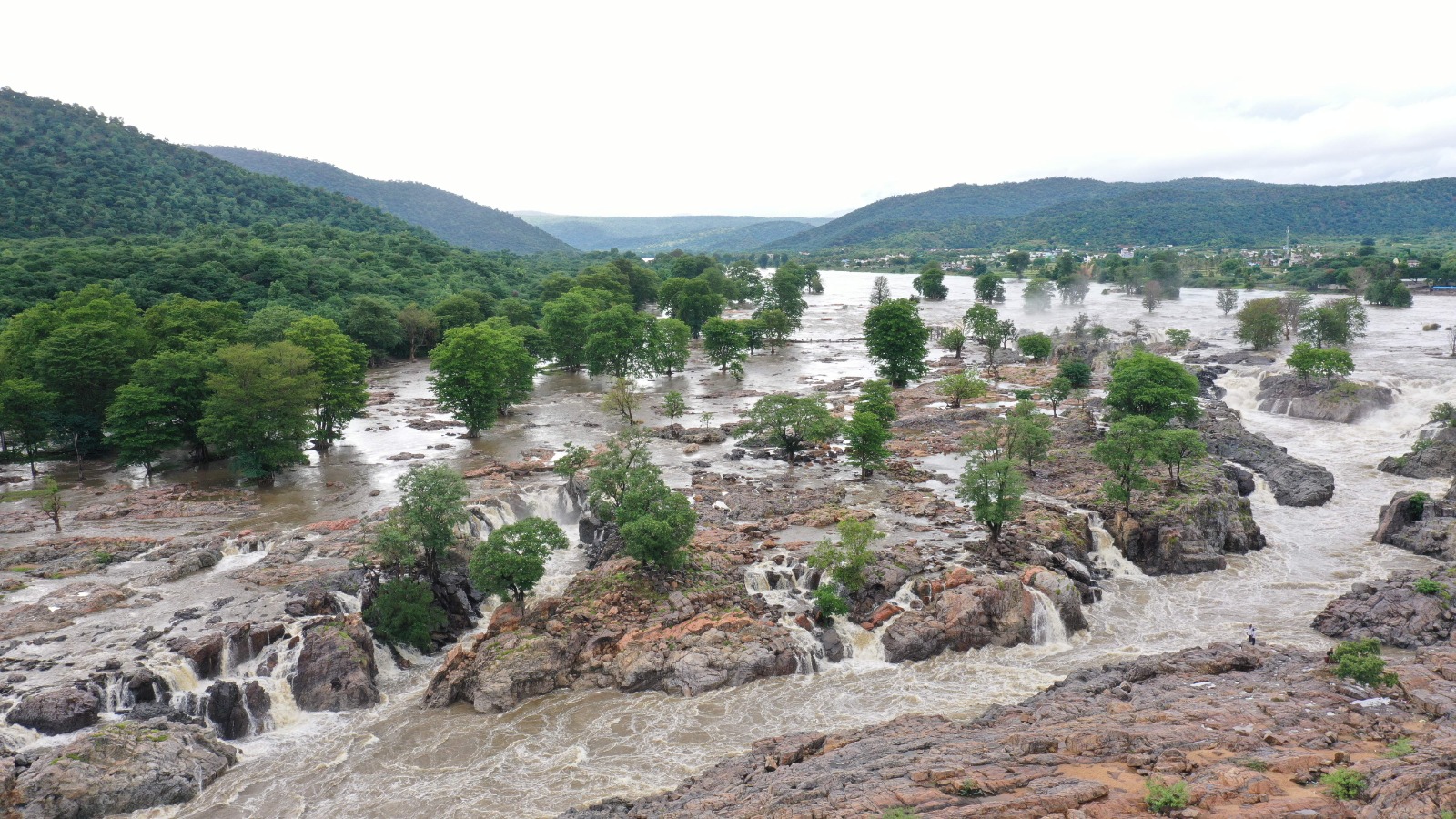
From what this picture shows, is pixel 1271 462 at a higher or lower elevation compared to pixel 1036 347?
lower

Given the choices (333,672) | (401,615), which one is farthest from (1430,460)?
(333,672)

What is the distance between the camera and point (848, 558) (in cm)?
3347

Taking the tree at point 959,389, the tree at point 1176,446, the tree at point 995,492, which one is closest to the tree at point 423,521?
the tree at point 995,492

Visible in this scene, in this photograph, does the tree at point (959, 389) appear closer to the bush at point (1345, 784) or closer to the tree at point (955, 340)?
the tree at point (955, 340)

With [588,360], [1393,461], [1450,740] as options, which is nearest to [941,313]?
[588,360]

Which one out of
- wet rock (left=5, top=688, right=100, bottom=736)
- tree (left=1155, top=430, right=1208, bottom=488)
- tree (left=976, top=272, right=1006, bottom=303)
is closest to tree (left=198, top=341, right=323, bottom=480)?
wet rock (left=5, top=688, right=100, bottom=736)

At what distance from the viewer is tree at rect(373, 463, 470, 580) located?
3188cm

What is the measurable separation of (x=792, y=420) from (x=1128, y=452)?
68.6 feet

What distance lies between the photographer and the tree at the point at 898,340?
7494cm

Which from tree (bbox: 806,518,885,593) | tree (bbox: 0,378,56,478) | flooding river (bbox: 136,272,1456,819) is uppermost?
tree (bbox: 0,378,56,478)

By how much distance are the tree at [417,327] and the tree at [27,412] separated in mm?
47804

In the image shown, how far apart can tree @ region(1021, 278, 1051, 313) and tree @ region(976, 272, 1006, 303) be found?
6803 millimetres

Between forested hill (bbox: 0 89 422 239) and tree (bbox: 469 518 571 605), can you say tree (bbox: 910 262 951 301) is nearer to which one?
forested hill (bbox: 0 89 422 239)

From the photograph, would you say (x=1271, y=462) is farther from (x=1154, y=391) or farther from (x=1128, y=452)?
(x=1128, y=452)
